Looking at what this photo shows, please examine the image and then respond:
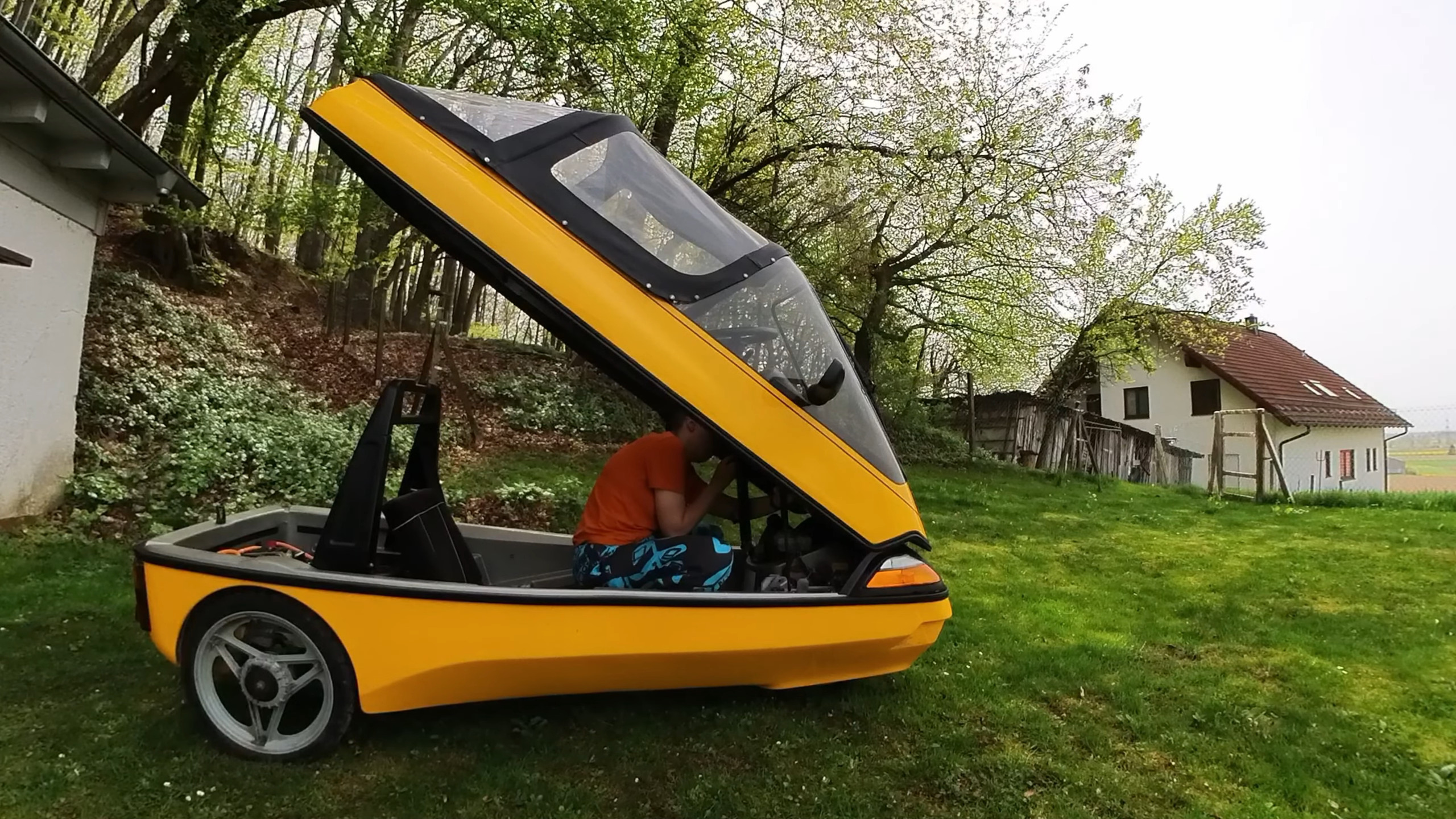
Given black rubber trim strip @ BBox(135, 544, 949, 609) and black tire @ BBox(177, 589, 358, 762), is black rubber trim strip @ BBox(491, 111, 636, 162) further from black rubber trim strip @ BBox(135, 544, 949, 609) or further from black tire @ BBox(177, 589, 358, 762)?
black tire @ BBox(177, 589, 358, 762)

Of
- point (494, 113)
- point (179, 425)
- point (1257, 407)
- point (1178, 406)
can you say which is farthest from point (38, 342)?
point (1178, 406)

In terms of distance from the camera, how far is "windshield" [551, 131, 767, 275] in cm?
325

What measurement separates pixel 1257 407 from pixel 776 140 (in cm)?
1863

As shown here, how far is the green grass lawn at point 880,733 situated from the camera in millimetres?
2900

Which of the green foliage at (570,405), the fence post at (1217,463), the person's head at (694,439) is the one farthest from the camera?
the fence post at (1217,463)

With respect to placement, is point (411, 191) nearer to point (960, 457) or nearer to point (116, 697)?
point (116, 697)

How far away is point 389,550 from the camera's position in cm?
378

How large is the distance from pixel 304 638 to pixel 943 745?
2.61 metres

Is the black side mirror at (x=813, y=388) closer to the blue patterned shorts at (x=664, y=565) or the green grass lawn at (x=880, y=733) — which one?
the blue patterned shorts at (x=664, y=565)

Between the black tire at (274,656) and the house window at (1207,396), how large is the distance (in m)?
26.6

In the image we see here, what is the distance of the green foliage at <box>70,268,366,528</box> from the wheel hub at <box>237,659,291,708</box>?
13.5ft

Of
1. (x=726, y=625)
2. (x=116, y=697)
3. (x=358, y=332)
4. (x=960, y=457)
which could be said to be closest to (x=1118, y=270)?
(x=960, y=457)

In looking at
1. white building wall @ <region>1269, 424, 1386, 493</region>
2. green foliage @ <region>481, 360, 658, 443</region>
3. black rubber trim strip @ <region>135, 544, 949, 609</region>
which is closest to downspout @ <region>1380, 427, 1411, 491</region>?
white building wall @ <region>1269, 424, 1386, 493</region>

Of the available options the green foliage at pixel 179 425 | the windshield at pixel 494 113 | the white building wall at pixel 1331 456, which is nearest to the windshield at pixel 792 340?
the windshield at pixel 494 113
